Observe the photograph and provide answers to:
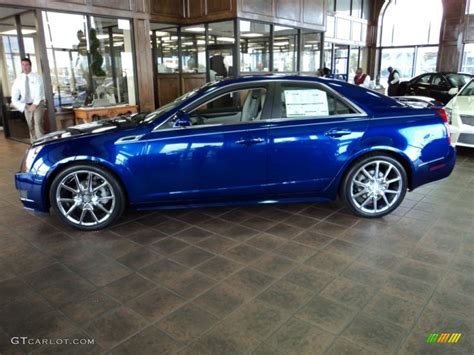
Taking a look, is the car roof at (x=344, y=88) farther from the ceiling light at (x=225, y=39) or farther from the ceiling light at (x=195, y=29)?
the ceiling light at (x=195, y=29)

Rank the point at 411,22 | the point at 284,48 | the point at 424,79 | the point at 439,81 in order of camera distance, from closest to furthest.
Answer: the point at 284,48, the point at 439,81, the point at 424,79, the point at 411,22

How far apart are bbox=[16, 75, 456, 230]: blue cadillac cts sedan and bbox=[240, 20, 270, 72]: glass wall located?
19.5 feet

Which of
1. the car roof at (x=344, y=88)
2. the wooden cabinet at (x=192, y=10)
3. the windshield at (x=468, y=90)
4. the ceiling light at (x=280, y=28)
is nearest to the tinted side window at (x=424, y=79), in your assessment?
the ceiling light at (x=280, y=28)

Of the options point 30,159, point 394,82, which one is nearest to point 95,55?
point 30,159

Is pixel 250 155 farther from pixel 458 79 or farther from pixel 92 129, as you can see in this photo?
pixel 458 79

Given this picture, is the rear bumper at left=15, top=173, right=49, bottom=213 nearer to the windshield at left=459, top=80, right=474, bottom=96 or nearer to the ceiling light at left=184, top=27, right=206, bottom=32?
the ceiling light at left=184, top=27, right=206, bottom=32

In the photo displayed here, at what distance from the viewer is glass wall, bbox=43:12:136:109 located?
294 inches

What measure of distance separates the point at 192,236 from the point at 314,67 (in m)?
10.0

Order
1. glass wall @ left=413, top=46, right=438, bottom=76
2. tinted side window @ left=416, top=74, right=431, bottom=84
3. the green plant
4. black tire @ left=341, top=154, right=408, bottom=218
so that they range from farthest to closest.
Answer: glass wall @ left=413, top=46, right=438, bottom=76 < tinted side window @ left=416, top=74, right=431, bottom=84 < the green plant < black tire @ left=341, top=154, right=408, bottom=218

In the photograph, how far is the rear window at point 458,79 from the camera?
451 inches

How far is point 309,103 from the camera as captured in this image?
12.3ft

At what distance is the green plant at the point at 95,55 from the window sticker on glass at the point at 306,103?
5.55 meters

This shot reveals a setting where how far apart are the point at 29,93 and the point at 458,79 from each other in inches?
454

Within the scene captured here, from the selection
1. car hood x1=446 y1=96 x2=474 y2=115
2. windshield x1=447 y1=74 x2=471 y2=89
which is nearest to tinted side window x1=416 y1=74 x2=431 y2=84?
windshield x1=447 y1=74 x2=471 y2=89
